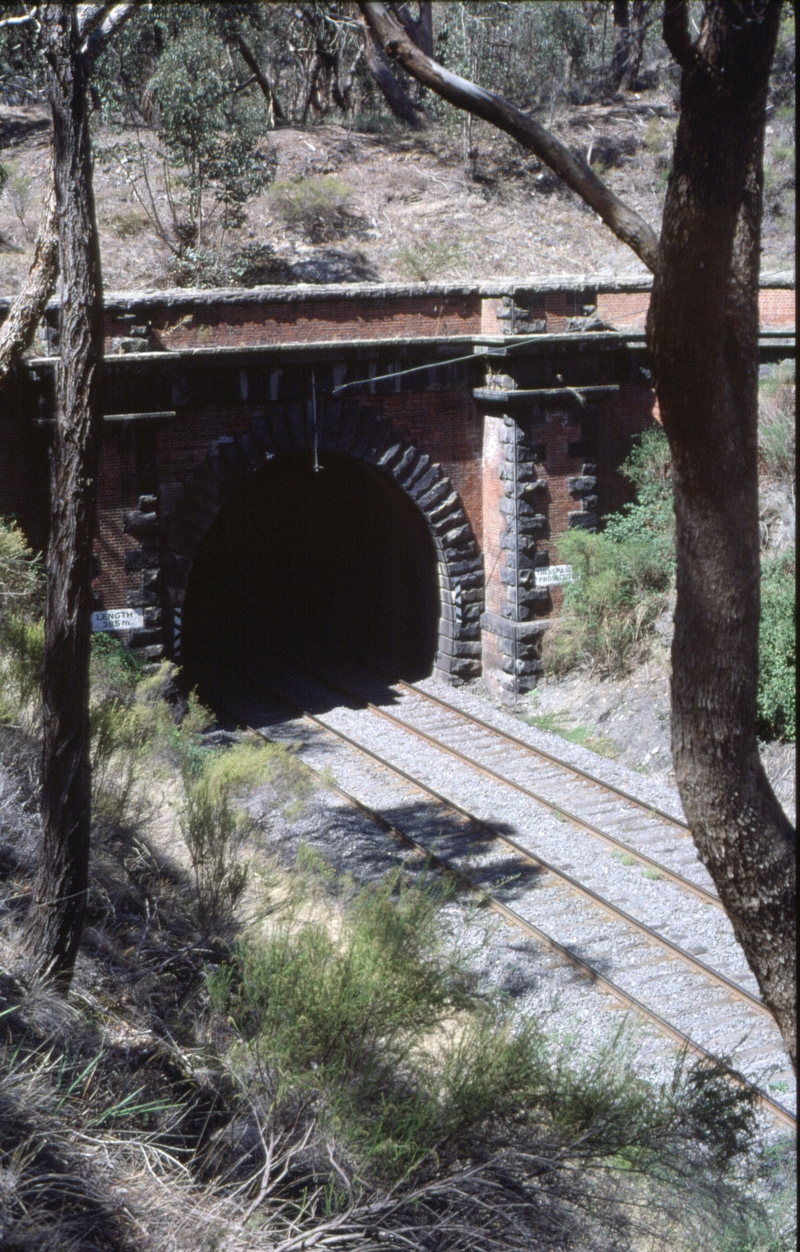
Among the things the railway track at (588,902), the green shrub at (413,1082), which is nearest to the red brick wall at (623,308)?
the railway track at (588,902)

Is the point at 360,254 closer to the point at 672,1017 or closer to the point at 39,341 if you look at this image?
the point at 39,341

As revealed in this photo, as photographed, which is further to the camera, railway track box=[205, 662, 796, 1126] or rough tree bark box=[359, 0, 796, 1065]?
railway track box=[205, 662, 796, 1126]

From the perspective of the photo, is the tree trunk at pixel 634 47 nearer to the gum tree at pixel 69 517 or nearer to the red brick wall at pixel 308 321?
the red brick wall at pixel 308 321

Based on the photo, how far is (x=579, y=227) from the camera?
112ft

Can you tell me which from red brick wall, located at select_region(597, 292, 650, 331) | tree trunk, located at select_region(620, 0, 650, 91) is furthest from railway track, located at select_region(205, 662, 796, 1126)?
tree trunk, located at select_region(620, 0, 650, 91)

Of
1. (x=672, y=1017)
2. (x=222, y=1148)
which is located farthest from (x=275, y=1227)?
(x=672, y=1017)

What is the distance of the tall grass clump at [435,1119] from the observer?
207 inches

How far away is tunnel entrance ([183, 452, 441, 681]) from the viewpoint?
19031 mm

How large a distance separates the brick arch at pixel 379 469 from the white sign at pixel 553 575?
1.10 m

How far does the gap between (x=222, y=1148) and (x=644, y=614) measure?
12541 mm

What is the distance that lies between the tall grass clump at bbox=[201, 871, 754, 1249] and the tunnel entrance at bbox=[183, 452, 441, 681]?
11418 mm

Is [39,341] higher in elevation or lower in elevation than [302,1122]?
higher

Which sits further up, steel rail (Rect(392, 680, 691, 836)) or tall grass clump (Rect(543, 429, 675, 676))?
tall grass clump (Rect(543, 429, 675, 676))

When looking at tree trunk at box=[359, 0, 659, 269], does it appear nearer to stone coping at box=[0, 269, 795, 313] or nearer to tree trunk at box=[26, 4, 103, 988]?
tree trunk at box=[26, 4, 103, 988]
